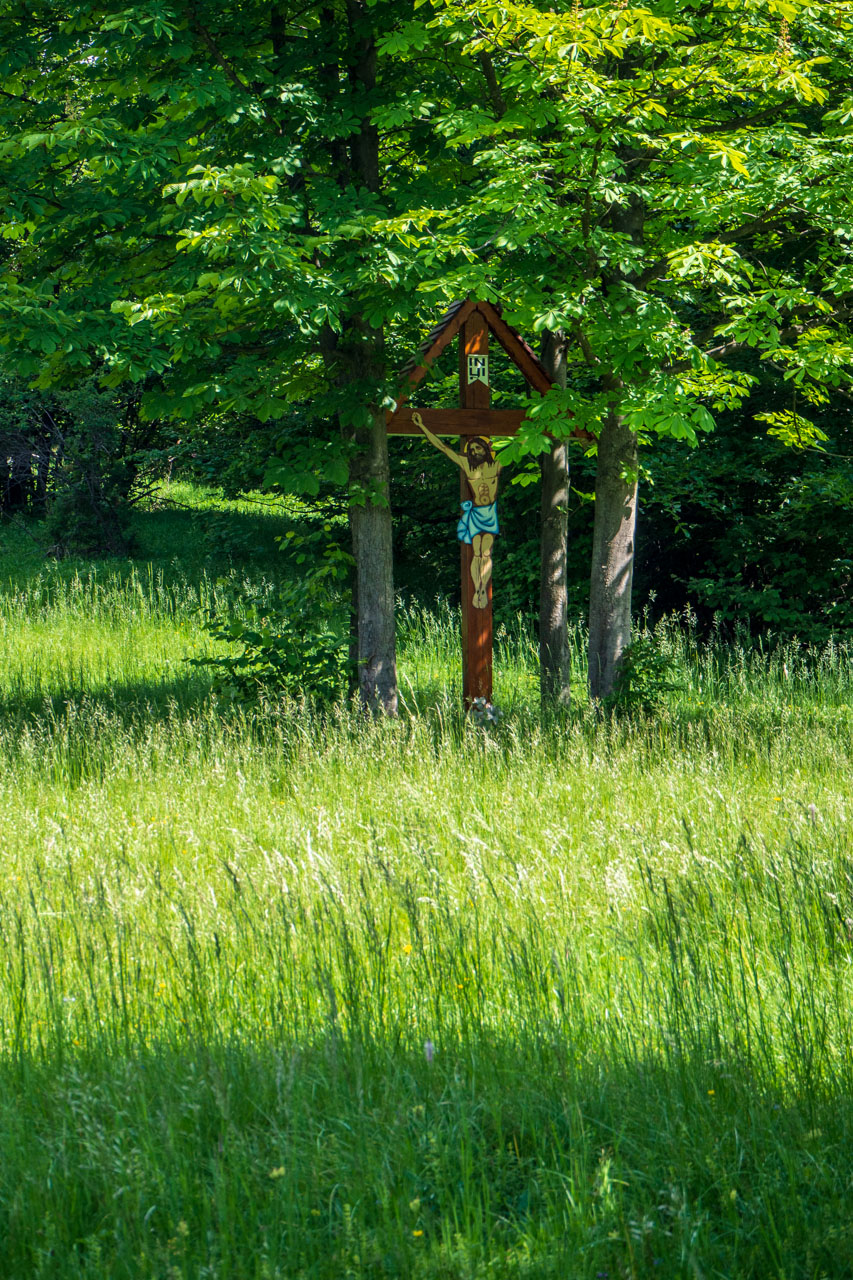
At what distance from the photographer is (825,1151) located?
9.11 ft

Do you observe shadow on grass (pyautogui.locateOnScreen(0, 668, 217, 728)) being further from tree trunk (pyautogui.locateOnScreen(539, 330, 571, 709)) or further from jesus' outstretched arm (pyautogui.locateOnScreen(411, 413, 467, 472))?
tree trunk (pyautogui.locateOnScreen(539, 330, 571, 709))

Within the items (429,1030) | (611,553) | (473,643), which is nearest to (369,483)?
(473,643)

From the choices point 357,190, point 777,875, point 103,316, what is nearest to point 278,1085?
point 777,875

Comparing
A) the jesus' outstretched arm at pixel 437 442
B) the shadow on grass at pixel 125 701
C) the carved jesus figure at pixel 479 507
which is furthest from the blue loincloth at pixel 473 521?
the shadow on grass at pixel 125 701

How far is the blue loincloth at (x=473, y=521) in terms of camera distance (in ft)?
29.4

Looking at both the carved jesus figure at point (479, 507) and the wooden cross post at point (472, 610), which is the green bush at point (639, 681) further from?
the carved jesus figure at point (479, 507)

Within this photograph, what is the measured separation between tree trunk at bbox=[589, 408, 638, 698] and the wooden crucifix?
34.1 inches

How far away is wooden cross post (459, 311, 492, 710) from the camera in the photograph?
8.95m

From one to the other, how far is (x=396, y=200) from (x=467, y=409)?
165 centimetres

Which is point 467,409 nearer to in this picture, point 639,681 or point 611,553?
point 611,553

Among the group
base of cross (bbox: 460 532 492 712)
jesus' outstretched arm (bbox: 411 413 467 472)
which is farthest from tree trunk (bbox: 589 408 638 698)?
jesus' outstretched arm (bbox: 411 413 467 472)

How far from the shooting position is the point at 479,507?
29.6 feet

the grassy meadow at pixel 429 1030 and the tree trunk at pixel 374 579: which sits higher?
the tree trunk at pixel 374 579

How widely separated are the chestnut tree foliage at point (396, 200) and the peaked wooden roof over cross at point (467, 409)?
237 mm
